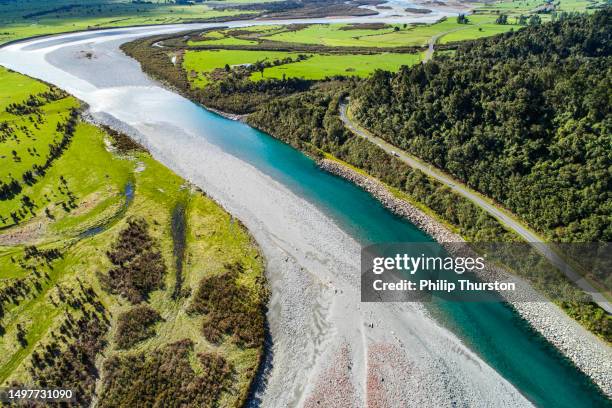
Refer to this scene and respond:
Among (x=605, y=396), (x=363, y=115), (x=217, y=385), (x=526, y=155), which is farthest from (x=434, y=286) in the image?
(x=363, y=115)

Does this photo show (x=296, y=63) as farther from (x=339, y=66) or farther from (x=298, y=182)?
(x=298, y=182)

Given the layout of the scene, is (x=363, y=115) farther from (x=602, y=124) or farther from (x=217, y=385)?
(x=217, y=385)

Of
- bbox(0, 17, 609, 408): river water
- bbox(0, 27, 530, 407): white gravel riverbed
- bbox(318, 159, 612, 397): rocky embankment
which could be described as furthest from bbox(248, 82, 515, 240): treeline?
bbox(0, 27, 530, 407): white gravel riverbed

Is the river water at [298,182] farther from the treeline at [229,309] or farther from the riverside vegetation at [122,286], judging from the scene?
the treeline at [229,309]

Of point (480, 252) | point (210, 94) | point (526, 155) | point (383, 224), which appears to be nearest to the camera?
point (480, 252)

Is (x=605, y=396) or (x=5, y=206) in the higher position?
(x=5, y=206)

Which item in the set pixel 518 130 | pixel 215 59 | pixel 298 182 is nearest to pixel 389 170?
pixel 298 182

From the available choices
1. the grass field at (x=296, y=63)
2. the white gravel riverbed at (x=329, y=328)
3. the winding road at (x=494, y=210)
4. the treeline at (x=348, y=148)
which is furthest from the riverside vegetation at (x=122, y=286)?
the grass field at (x=296, y=63)

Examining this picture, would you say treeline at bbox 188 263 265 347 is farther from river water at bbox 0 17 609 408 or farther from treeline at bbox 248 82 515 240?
treeline at bbox 248 82 515 240

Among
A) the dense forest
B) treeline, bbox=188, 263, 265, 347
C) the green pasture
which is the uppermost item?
the green pasture
